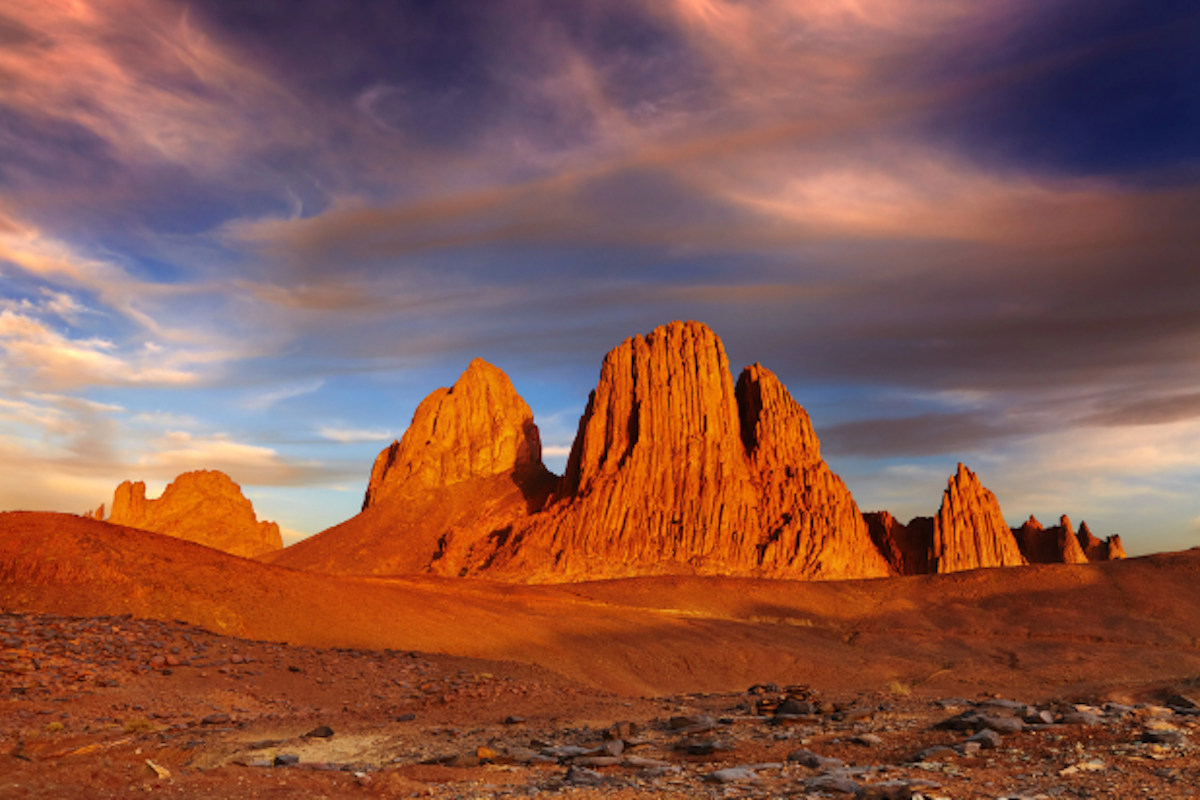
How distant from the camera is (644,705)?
72.8 feet

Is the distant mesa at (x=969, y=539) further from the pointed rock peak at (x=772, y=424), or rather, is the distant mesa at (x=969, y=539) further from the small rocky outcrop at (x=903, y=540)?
the pointed rock peak at (x=772, y=424)

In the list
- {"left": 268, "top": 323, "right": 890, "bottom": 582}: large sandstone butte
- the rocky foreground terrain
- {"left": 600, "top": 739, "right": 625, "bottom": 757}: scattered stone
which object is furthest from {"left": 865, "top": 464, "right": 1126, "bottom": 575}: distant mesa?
{"left": 600, "top": 739, "right": 625, "bottom": 757}: scattered stone

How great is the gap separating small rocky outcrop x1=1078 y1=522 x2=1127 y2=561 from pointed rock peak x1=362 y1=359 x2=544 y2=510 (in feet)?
280

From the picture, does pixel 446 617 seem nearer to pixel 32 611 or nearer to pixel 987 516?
pixel 32 611

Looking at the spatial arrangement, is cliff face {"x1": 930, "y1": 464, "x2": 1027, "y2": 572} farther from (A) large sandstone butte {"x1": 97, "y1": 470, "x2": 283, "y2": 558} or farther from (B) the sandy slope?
(A) large sandstone butte {"x1": 97, "y1": 470, "x2": 283, "y2": 558}

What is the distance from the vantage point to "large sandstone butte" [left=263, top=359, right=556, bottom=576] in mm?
115562

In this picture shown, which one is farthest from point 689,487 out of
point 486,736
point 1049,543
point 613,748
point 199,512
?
point 199,512

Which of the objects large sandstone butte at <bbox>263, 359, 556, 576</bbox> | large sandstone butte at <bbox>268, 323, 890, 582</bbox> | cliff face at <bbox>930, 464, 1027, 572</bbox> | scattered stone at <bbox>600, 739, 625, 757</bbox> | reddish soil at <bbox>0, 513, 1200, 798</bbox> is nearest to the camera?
reddish soil at <bbox>0, 513, 1200, 798</bbox>

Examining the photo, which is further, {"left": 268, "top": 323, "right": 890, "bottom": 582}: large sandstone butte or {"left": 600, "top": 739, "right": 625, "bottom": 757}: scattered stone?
{"left": 268, "top": 323, "right": 890, "bottom": 582}: large sandstone butte

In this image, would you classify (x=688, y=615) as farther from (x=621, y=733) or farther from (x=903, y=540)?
(x=903, y=540)

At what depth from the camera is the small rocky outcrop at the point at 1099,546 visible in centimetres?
11638

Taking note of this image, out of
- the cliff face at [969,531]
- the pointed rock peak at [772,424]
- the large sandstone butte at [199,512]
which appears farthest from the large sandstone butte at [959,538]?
the large sandstone butte at [199,512]

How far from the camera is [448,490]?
13412 cm

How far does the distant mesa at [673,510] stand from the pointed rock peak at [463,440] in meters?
0.87
